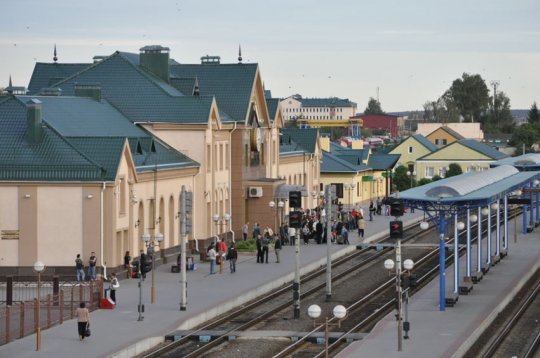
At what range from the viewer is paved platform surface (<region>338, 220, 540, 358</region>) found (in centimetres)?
3688

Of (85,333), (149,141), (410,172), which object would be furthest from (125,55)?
(410,172)

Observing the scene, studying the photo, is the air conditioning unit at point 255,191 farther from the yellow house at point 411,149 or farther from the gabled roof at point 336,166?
the yellow house at point 411,149

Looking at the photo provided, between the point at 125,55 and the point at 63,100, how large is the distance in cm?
1269

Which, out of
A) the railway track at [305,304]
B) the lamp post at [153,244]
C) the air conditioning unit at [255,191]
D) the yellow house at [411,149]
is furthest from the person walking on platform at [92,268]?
the yellow house at [411,149]

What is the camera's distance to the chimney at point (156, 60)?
74.6 metres

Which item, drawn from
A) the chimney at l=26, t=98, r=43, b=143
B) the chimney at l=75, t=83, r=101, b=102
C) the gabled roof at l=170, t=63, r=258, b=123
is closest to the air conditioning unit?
the gabled roof at l=170, t=63, r=258, b=123

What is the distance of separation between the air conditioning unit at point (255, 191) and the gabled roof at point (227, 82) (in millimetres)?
3503

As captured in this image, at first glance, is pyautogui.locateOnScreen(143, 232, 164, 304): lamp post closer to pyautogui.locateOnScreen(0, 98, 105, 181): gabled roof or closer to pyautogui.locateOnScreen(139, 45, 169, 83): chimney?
pyautogui.locateOnScreen(0, 98, 105, 181): gabled roof

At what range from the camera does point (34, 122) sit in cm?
5588

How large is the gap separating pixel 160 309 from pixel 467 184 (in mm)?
11880

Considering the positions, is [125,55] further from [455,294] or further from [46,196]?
[455,294]

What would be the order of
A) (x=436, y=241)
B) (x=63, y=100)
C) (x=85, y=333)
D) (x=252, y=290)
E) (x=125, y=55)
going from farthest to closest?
(x=436, y=241)
(x=125, y=55)
(x=63, y=100)
(x=252, y=290)
(x=85, y=333)

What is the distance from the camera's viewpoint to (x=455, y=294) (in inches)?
1860

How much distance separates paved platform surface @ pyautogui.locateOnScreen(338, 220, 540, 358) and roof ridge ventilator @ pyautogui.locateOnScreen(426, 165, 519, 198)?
3428 millimetres
